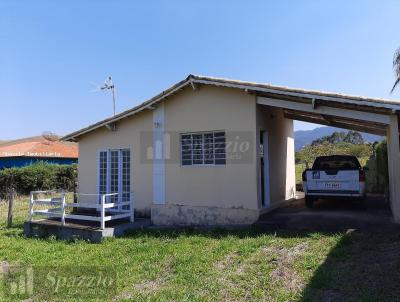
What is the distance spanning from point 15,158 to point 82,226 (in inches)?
844

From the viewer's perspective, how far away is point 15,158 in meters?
28.4

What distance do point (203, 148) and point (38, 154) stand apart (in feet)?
78.3

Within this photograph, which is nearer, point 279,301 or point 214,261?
point 279,301

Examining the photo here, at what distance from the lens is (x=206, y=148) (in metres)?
10.9

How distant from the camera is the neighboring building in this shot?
93.4ft

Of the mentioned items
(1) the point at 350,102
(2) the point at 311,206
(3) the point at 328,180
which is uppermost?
(1) the point at 350,102

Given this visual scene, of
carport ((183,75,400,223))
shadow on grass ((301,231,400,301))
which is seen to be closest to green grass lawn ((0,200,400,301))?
shadow on grass ((301,231,400,301))

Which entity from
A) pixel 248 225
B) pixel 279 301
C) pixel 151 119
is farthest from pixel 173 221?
pixel 279 301

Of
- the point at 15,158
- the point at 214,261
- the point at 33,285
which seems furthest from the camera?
the point at 15,158

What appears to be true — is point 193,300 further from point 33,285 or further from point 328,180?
point 328,180

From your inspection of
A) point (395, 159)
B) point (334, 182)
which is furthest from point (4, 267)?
point (395, 159)

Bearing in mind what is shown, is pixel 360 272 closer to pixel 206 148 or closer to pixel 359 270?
pixel 359 270

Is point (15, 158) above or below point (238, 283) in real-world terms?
above

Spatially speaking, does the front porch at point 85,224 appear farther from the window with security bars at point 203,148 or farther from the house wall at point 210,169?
the window with security bars at point 203,148
